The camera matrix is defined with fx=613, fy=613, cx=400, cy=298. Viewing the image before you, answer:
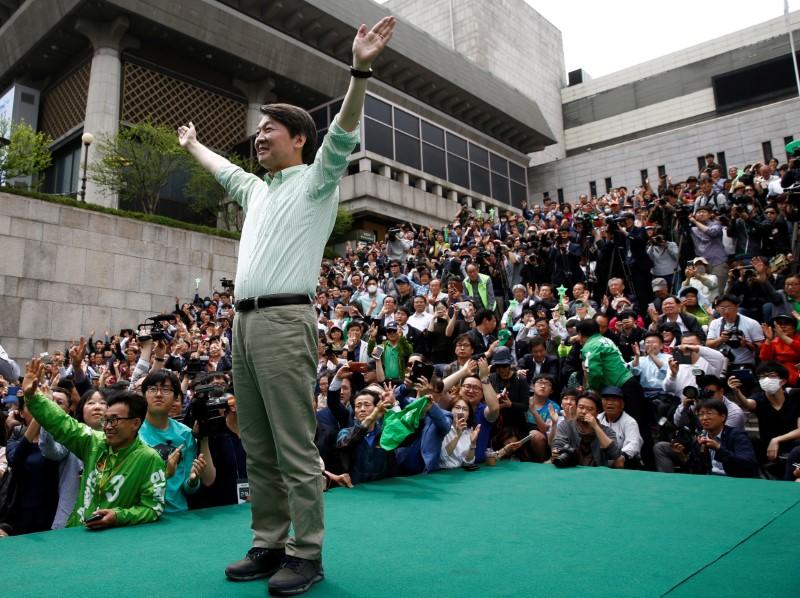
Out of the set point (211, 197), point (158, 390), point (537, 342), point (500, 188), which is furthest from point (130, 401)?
point (500, 188)

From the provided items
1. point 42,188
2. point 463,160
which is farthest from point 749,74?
point 42,188

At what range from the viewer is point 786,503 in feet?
12.1

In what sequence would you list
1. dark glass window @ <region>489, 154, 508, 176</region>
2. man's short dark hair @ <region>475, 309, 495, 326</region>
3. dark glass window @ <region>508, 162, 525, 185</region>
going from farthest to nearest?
dark glass window @ <region>508, 162, 525, 185</region>, dark glass window @ <region>489, 154, 508, 176</region>, man's short dark hair @ <region>475, 309, 495, 326</region>

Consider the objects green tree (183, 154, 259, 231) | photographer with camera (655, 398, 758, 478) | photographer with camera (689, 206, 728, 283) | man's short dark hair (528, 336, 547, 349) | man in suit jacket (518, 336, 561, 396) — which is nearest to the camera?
photographer with camera (655, 398, 758, 478)

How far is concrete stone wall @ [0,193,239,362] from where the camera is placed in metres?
16.3

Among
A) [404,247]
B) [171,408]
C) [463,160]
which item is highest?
[463,160]

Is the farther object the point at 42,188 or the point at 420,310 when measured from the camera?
the point at 42,188

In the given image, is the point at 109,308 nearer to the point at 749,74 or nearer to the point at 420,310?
the point at 420,310

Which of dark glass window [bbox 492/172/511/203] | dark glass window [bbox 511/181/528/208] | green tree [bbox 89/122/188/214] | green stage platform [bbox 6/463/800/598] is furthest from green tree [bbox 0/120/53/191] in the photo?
dark glass window [bbox 511/181/528/208]

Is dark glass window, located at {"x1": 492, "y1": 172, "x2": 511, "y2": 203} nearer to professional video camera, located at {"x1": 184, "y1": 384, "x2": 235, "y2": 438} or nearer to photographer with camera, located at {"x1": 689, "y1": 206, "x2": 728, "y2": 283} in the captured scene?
photographer with camera, located at {"x1": 689, "y1": 206, "x2": 728, "y2": 283}

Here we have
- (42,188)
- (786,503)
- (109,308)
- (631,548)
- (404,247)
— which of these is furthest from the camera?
(42,188)

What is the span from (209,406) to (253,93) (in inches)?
1133

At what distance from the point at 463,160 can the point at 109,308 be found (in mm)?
20291

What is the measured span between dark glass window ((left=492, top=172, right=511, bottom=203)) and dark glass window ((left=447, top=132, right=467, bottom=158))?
8.80 feet
